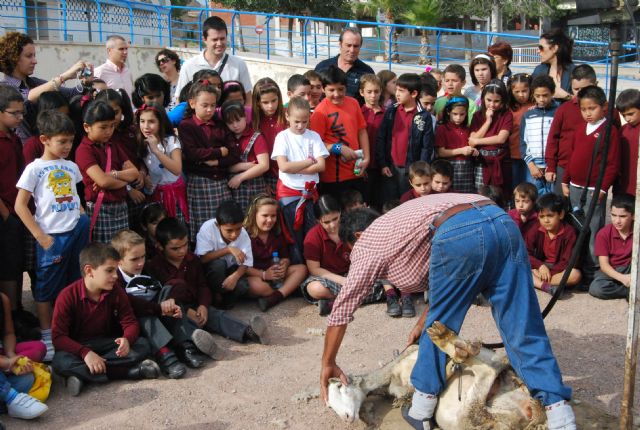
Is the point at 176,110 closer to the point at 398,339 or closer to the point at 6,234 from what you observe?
the point at 6,234

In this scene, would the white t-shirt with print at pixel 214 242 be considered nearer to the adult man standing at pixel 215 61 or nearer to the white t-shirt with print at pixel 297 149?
the white t-shirt with print at pixel 297 149

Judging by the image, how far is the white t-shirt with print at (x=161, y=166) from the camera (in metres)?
5.59

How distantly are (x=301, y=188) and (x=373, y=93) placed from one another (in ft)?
4.31

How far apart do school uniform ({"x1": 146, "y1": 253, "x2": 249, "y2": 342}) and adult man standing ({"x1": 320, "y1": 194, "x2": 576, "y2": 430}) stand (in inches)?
62.8

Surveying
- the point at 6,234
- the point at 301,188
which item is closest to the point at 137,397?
the point at 6,234

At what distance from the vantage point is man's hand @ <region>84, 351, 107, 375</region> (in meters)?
4.14

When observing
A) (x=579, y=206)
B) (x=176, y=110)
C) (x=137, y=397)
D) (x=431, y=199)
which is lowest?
(x=137, y=397)

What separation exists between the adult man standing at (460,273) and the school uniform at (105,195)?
2345 millimetres

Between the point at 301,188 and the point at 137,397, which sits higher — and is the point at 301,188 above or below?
above

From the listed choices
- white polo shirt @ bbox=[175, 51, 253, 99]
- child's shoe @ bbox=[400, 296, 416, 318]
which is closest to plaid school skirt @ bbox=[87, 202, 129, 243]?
white polo shirt @ bbox=[175, 51, 253, 99]

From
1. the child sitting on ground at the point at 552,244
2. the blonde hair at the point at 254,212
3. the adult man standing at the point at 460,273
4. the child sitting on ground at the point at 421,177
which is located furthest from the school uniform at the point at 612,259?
the blonde hair at the point at 254,212

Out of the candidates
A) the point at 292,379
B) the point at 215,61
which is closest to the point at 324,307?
the point at 292,379

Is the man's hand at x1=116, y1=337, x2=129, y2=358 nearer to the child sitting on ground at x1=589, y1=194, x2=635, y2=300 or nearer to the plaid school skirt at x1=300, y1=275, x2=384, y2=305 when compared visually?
the plaid school skirt at x1=300, y1=275, x2=384, y2=305

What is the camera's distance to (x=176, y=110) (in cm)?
616
